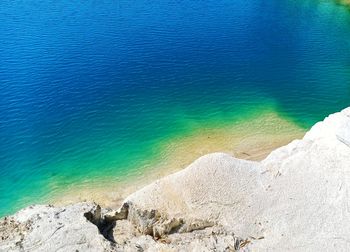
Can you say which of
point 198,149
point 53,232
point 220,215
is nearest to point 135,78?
point 198,149

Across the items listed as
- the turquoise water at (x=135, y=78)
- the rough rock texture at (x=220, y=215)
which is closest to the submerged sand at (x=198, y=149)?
the turquoise water at (x=135, y=78)

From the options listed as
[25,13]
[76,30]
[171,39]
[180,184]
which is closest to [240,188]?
[180,184]

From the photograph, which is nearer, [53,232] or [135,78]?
[53,232]

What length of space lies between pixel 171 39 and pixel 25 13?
16228 millimetres

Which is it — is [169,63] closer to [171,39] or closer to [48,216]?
[171,39]

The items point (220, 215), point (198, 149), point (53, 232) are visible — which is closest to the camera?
point (53, 232)

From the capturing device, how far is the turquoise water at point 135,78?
82.5 ft

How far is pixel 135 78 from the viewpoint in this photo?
3259cm

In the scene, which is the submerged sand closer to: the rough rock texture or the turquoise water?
the turquoise water

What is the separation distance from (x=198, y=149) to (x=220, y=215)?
934 cm

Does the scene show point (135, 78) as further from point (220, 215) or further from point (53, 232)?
point (53, 232)

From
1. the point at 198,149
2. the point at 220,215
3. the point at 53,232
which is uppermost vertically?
the point at 53,232

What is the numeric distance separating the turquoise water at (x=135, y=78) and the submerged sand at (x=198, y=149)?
2.27ft

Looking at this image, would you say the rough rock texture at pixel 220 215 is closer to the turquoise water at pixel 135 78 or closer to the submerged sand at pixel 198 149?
the submerged sand at pixel 198 149
